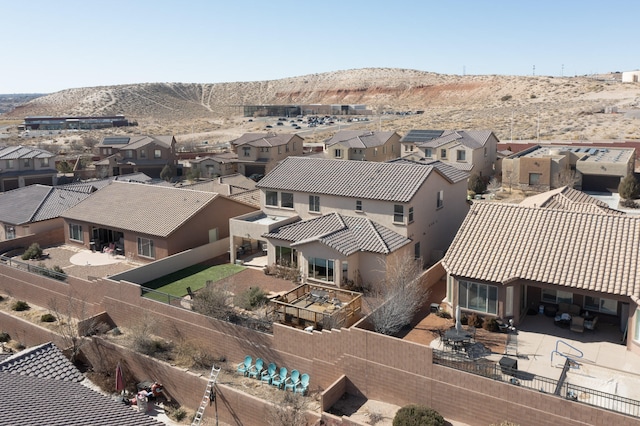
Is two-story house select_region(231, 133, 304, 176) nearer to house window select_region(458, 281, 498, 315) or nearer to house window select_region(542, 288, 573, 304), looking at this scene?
house window select_region(458, 281, 498, 315)

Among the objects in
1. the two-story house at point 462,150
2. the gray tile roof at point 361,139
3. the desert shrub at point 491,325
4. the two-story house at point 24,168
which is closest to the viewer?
the desert shrub at point 491,325

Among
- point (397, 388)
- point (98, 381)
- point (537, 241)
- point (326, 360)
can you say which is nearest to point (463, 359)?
point (397, 388)

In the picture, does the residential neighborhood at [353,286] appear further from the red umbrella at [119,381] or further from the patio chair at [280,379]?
the red umbrella at [119,381]

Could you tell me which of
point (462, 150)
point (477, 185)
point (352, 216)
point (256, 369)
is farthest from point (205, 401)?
point (462, 150)

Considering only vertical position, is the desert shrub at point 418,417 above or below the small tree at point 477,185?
below

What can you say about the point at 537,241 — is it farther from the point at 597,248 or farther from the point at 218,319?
the point at 218,319

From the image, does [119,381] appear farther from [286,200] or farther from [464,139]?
[464,139]

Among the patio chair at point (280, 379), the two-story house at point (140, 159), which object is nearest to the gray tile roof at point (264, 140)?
the two-story house at point (140, 159)

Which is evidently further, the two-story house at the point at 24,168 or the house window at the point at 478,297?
the two-story house at the point at 24,168
